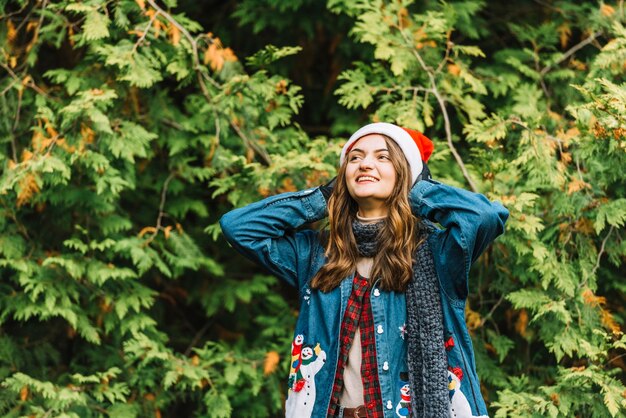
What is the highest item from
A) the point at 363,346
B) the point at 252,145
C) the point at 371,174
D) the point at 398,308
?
the point at 252,145

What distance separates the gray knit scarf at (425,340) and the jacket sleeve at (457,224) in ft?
0.20

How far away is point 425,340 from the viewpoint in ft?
9.27

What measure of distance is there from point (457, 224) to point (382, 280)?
375 mm

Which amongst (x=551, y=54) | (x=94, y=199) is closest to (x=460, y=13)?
(x=551, y=54)

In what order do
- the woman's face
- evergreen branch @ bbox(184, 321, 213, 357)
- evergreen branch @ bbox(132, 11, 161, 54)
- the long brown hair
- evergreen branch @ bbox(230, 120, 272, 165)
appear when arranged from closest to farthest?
the long brown hair, the woman's face, evergreen branch @ bbox(132, 11, 161, 54), evergreen branch @ bbox(230, 120, 272, 165), evergreen branch @ bbox(184, 321, 213, 357)

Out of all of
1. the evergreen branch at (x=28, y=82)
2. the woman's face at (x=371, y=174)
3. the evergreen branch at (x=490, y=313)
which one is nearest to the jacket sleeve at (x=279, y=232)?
the woman's face at (x=371, y=174)

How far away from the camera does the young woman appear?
2.81 m

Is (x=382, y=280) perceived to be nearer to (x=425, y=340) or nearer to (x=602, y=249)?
(x=425, y=340)

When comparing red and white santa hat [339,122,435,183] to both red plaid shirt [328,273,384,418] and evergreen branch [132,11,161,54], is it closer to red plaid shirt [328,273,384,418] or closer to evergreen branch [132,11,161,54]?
red plaid shirt [328,273,384,418]

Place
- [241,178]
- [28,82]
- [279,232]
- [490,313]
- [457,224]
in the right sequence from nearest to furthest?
[457,224], [279,232], [490,313], [241,178], [28,82]

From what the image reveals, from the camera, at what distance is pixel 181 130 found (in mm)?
4734

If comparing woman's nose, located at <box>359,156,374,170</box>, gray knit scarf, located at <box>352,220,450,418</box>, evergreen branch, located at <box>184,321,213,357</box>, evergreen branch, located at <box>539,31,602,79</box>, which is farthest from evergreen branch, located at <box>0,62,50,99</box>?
evergreen branch, located at <box>539,31,602,79</box>

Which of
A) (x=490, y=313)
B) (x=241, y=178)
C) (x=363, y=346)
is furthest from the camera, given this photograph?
A: (x=241, y=178)

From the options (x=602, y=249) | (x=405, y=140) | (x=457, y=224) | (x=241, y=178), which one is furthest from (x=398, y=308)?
(x=241, y=178)
